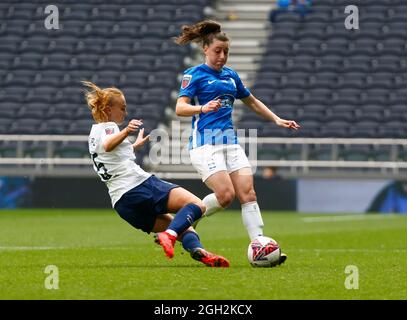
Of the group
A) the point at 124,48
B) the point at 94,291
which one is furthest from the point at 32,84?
the point at 94,291

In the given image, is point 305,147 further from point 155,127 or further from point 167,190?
point 167,190

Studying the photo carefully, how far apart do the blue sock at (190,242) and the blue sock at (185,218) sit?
15cm

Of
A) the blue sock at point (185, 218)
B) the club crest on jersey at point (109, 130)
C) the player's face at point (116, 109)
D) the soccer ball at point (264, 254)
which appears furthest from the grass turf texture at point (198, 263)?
the player's face at point (116, 109)

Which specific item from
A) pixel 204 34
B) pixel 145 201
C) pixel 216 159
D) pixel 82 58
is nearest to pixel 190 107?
pixel 216 159

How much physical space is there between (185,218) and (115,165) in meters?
0.81

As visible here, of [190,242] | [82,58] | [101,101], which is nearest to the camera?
[190,242]

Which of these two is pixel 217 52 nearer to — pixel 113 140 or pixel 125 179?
pixel 113 140

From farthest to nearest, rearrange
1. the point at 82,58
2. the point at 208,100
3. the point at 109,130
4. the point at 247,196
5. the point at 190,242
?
the point at 82,58
the point at 208,100
the point at 247,196
the point at 109,130
the point at 190,242

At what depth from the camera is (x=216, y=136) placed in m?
9.89

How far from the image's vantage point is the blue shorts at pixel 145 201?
9.62 meters

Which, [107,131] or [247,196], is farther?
[247,196]

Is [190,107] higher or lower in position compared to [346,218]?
higher

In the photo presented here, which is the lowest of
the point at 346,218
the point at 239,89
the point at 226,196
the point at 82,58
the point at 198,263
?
the point at 346,218

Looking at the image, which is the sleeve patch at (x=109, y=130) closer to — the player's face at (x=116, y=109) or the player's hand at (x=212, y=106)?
the player's face at (x=116, y=109)
